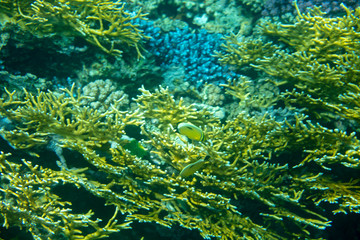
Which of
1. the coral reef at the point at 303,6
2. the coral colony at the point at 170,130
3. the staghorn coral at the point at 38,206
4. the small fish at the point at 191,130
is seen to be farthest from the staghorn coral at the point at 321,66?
the staghorn coral at the point at 38,206

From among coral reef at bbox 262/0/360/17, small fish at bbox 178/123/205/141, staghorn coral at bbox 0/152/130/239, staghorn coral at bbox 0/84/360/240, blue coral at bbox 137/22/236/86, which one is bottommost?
staghorn coral at bbox 0/152/130/239

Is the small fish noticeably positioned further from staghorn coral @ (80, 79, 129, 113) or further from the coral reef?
the coral reef

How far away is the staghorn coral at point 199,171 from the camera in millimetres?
2697

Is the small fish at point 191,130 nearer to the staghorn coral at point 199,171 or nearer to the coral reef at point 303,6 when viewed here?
the staghorn coral at point 199,171

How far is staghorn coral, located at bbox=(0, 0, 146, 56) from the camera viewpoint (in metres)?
3.14

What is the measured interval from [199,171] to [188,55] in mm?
2394

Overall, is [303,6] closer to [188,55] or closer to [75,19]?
[188,55]

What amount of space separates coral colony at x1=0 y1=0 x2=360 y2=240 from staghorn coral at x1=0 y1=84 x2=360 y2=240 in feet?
0.07

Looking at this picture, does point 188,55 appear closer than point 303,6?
Yes

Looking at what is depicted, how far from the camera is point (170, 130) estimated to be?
3176 mm

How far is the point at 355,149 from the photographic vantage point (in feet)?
8.60

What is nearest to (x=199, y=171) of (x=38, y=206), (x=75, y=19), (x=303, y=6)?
(x=38, y=206)

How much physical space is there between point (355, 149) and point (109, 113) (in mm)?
3248

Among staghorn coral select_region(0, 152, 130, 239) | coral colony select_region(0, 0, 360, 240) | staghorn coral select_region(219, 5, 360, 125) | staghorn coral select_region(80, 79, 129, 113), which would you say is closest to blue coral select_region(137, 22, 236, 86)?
coral colony select_region(0, 0, 360, 240)
